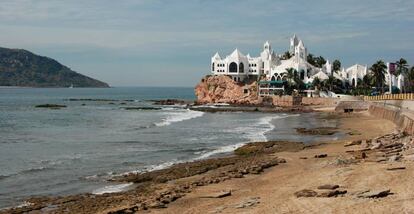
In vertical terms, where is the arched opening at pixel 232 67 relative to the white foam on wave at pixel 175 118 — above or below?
above

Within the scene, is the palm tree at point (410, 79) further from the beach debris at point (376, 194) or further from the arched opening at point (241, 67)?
the beach debris at point (376, 194)

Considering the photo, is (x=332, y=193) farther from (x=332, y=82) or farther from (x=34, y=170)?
(x=332, y=82)

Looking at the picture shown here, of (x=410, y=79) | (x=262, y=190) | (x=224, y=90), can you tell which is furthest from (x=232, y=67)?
(x=262, y=190)

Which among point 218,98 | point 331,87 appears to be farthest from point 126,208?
point 218,98

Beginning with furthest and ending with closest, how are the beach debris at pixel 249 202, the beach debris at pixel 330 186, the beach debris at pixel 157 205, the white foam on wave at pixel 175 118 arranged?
the white foam on wave at pixel 175 118, the beach debris at pixel 157 205, the beach debris at pixel 330 186, the beach debris at pixel 249 202

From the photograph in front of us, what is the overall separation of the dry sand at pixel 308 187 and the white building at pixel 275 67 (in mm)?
96179

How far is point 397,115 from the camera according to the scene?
4753 cm

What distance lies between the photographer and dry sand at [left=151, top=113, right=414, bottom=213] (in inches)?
567

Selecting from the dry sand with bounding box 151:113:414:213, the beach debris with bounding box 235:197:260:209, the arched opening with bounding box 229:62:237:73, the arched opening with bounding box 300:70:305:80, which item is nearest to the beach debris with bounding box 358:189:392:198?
the dry sand with bounding box 151:113:414:213

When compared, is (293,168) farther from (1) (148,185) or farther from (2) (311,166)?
(1) (148,185)

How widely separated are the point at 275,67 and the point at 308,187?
110 meters

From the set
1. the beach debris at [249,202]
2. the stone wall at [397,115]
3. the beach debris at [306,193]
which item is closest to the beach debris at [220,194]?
the beach debris at [249,202]

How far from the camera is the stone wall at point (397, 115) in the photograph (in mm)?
34844

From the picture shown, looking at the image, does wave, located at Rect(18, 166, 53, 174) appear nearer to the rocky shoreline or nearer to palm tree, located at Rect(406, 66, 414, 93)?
the rocky shoreline
